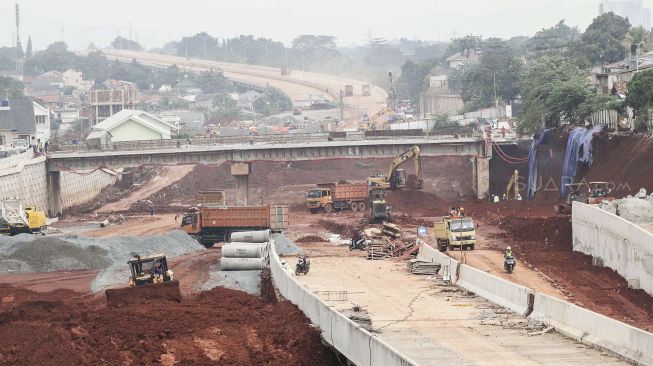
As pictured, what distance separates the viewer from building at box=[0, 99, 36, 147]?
150m

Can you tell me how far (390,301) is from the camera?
48.3 metres

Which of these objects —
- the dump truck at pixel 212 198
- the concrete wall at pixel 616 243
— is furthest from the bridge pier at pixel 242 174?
the concrete wall at pixel 616 243

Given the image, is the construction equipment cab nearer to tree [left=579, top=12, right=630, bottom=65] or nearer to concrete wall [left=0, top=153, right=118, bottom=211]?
concrete wall [left=0, top=153, right=118, bottom=211]

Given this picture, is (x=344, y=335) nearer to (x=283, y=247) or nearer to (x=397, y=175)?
(x=283, y=247)

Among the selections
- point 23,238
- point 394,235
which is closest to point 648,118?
point 394,235

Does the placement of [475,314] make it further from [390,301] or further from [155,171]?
[155,171]

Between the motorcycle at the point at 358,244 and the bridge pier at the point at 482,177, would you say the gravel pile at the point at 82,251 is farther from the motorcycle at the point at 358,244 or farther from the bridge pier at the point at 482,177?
the bridge pier at the point at 482,177

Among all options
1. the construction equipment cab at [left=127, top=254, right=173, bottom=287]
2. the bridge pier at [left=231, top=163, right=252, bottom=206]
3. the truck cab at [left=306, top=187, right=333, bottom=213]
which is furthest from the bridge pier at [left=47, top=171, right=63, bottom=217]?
the construction equipment cab at [left=127, top=254, right=173, bottom=287]

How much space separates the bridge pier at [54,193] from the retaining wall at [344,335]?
61469mm

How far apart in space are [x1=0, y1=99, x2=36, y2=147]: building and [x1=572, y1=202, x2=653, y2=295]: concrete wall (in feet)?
306

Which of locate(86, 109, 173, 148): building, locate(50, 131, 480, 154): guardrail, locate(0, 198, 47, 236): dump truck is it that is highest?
locate(86, 109, 173, 148): building

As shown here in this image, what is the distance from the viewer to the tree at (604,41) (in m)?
154

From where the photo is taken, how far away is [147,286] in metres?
51.4

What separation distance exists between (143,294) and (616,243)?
62.2 feet
